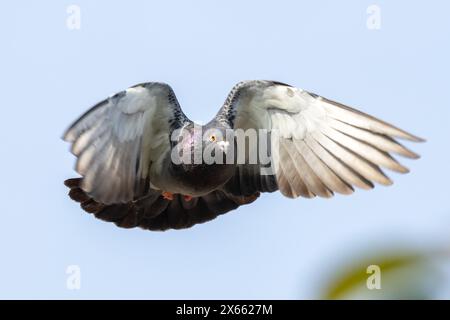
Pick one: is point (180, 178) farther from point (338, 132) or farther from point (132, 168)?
point (338, 132)

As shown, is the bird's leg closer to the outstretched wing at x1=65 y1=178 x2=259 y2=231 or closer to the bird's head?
the outstretched wing at x1=65 y1=178 x2=259 y2=231

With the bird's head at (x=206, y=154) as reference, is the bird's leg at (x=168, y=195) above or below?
below

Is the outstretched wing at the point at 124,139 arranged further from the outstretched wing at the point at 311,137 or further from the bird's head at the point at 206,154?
the outstretched wing at the point at 311,137

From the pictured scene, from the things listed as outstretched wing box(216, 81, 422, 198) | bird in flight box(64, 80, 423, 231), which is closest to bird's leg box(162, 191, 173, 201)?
bird in flight box(64, 80, 423, 231)

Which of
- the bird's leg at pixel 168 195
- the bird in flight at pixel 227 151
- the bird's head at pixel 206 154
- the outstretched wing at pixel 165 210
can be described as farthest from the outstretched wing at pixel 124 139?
the outstretched wing at pixel 165 210

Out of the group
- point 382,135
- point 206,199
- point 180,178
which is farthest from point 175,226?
point 382,135

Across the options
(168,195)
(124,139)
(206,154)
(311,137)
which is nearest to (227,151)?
(206,154)
